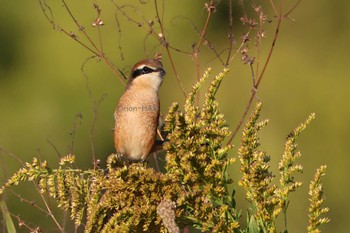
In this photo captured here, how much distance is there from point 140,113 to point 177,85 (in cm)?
446

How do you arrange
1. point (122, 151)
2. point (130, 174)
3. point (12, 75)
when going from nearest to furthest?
point (130, 174)
point (122, 151)
point (12, 75)

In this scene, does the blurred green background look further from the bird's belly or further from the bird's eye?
the bird's eye

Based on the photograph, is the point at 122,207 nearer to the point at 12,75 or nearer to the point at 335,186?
the point at 335,186

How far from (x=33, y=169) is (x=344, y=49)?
6.85 metres

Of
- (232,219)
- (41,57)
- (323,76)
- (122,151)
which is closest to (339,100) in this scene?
(323,76)

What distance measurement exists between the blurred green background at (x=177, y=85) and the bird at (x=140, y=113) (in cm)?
373

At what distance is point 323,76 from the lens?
7879 millimetres

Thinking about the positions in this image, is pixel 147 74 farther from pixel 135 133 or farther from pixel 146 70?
pixel 135 133

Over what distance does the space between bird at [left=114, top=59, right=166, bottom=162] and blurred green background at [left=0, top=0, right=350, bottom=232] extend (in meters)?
3.73

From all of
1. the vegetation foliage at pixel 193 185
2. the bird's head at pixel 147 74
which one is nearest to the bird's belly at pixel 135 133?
the bird's head at pixel 147 74

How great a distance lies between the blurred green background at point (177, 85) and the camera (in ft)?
24.3

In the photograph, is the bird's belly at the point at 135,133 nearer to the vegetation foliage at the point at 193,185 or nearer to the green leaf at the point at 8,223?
the green leaf at the point at 8,223

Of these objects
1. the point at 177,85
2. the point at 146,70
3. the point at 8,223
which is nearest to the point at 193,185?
the point at 8,223

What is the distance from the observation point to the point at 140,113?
3215 mm
